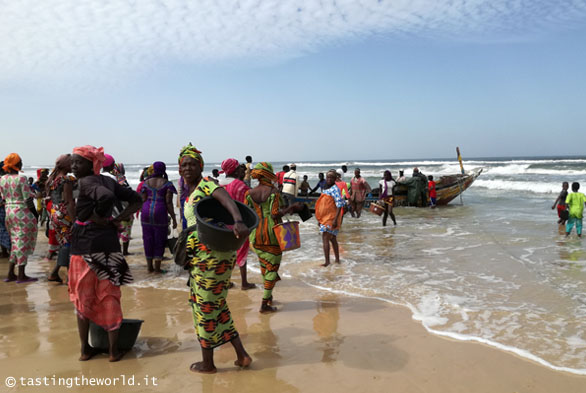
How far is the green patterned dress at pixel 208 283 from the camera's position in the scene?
10.3 feet

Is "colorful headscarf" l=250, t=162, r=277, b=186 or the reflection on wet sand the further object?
"colorful headscarf" l=250, t=162, r=277, b=186

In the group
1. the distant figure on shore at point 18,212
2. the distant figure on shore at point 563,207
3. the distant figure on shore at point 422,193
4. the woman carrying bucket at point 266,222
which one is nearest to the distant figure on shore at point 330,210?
the woman carrying bucket at point 266,222

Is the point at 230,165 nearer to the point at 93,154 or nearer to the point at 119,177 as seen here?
the point at 93,154

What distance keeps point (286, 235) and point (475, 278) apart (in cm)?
348

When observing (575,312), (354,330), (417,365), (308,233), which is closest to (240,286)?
(354,330)

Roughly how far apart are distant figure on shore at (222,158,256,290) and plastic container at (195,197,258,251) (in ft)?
6.27

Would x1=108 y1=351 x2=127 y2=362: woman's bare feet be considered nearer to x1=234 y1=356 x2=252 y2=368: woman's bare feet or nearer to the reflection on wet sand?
x1=234 y1=356 x2=252 y2=368: woman's bare feet

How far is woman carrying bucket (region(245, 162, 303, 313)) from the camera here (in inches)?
189

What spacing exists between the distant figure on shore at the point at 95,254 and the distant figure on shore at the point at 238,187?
6.37ft

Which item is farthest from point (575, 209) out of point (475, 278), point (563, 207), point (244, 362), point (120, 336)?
point (120, 336)

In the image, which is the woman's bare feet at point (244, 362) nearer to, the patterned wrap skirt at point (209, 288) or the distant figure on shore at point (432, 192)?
the patterned wrap skirt at point (209, 288)

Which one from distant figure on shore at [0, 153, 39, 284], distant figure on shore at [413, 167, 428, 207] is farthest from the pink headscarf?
distant figure on shore at [413, 167, 428, 207]

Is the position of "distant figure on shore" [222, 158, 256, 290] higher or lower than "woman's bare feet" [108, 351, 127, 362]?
higher

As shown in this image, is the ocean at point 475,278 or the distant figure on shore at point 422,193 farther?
the distant figure on shore at point 422,193
